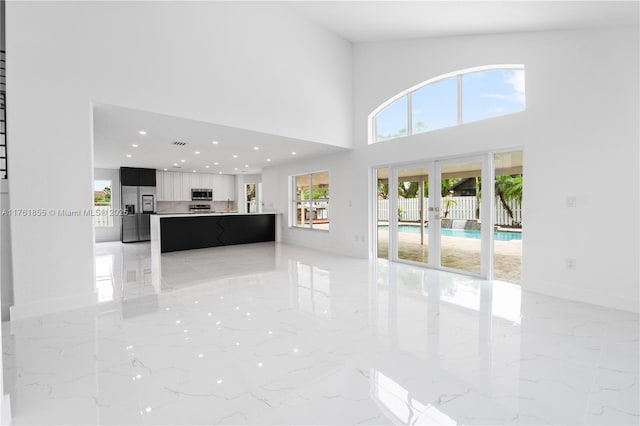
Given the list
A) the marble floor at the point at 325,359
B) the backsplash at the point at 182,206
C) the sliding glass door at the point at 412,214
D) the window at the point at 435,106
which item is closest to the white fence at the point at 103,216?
the backsplash at the point at 182,206

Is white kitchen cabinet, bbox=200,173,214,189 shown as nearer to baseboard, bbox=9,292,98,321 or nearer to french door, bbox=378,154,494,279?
french door, bbox=378,154,494,279

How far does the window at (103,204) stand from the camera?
977cm

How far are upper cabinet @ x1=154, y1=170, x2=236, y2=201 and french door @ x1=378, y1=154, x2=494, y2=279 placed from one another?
756cm

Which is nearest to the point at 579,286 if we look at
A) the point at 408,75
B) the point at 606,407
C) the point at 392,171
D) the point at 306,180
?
the point at 606,407

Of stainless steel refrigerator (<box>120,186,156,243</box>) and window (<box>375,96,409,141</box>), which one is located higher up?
window (<box>375,96,409,141</box>)

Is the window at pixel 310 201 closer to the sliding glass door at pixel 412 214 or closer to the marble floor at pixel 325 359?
the sliding glass door at pixel 412 214

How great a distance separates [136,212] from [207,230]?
3.00 m

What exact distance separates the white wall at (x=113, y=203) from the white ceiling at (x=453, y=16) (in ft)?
25.8

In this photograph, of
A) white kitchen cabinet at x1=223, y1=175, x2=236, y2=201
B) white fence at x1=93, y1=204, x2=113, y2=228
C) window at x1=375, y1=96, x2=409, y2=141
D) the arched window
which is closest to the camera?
→ the arched window

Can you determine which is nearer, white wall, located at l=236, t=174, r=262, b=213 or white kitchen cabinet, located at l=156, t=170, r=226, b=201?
white kitchen cabinet, located at l=156, t=170, r=226, b=201

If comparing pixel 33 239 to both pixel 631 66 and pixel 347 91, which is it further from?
pixel 631 66

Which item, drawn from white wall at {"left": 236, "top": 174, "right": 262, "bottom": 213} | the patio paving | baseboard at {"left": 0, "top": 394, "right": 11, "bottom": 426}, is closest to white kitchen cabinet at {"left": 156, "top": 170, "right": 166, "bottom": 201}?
white wall at {"left": 236, "top": 174, "right": 262, "bottom": 213}

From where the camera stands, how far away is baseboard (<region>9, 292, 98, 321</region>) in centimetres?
330

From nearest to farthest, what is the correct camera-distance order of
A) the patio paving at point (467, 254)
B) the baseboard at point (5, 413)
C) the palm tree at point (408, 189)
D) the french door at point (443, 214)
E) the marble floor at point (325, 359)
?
1. the baseboard at point (5, 413)
2. the marble floor at point (325, 359)
3. the french door at point (443, 214)
4. the patio paving at point (467, 254)
5. the palm tree at point (408, 189)
